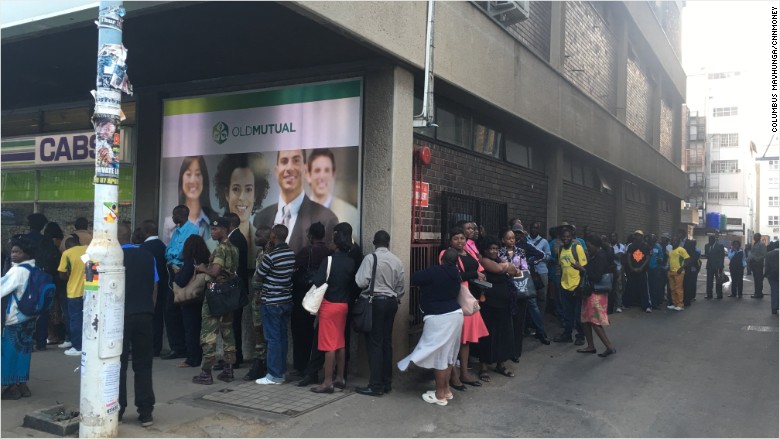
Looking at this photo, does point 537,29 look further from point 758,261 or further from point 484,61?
point 758,261

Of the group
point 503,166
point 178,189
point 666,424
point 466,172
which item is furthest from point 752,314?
point 178,189

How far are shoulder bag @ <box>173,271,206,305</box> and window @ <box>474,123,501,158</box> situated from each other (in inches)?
190

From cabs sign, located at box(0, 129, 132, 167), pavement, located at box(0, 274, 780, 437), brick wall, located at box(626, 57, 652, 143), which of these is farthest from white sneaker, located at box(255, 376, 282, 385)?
brick wall, located at box(626, 57, 652, 143)

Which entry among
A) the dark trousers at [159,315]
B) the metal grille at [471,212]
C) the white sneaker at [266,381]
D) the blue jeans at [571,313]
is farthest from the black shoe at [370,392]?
the blue jeans at [571,313]

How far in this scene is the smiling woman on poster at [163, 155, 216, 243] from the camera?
857 cm

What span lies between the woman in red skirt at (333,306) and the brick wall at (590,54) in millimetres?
8470

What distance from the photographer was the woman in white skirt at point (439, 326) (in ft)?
20.2

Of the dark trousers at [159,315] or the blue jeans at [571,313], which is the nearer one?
the dark trousers at [159,315]

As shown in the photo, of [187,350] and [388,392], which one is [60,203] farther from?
[388,392]

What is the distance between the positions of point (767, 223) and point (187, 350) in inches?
2941

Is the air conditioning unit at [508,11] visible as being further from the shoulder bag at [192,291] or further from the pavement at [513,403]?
the shoulder bag at [192,291]

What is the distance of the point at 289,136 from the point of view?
7.82m

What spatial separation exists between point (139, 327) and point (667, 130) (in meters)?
25.1

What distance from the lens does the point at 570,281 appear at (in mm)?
9266
